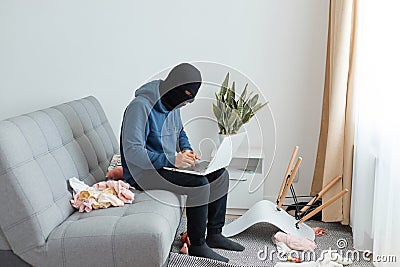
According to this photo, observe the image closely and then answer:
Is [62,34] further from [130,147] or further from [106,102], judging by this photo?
[130,147]

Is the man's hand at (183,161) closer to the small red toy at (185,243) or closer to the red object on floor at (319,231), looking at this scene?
the small red toy at (185,243)

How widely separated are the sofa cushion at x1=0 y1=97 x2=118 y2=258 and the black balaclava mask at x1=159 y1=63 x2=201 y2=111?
0.51 m

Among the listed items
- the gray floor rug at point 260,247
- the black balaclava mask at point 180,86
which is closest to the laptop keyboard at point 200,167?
the black balaclava mask at point 180,86

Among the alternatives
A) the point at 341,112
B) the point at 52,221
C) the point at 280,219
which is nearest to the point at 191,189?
the point at 280,219

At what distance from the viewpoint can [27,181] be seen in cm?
228

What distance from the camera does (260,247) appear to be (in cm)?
306

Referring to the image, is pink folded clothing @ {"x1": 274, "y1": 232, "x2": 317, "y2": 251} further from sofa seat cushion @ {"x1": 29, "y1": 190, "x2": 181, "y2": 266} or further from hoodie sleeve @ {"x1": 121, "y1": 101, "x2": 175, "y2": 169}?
sofa seat cushion @ {"x1": 29, "y1": 190, "x2": 181, "y2": 266}

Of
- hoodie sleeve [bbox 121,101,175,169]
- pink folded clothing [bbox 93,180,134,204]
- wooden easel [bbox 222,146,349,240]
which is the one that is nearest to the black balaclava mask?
hoodie sleeve [bbox 121,101,175,169]

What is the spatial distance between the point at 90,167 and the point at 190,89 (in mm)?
696

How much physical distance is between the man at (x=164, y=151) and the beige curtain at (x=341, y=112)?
0.87m

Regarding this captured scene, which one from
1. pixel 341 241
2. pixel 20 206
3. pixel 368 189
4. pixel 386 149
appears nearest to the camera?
pixel 20 206

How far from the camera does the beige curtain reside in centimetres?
326

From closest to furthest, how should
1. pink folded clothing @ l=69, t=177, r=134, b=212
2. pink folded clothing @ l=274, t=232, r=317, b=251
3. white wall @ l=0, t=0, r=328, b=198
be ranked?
1. pink folded clothing @ l=69, t=177, r=134, b=212
2. pink folded clothing @ l=274, t=232, r=317, b=251
3. white wall @ l=0, t=0, r=328, b=198

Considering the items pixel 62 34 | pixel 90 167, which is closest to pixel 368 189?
pixel 90 167
